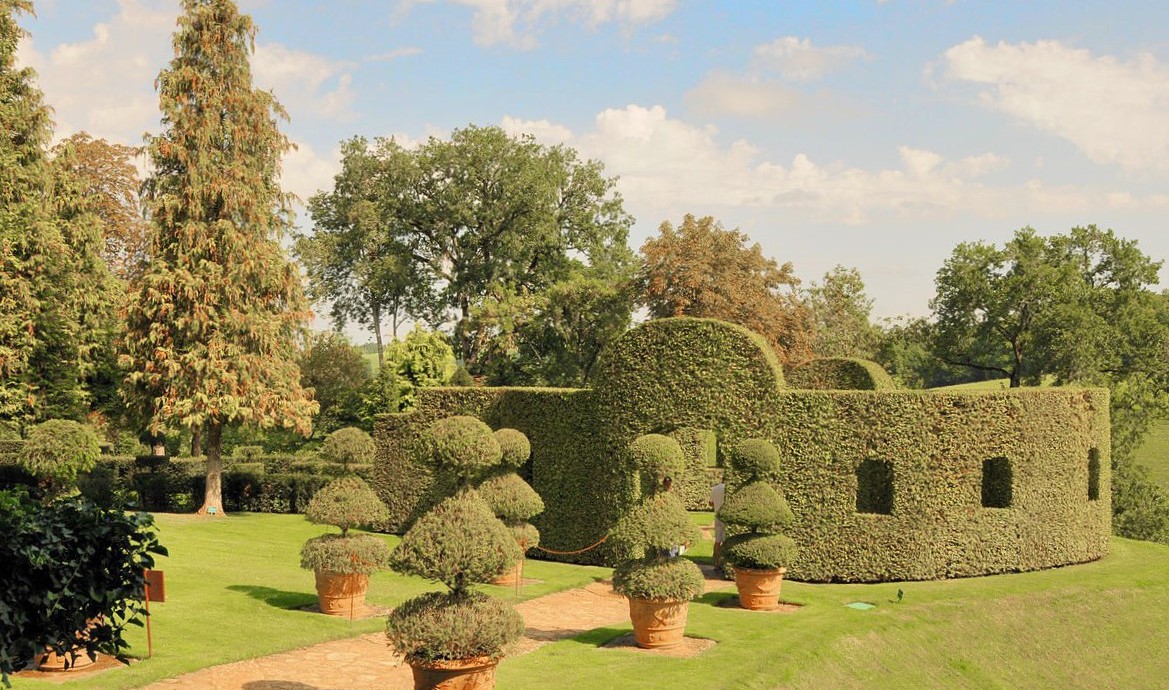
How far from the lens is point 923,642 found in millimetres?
16766

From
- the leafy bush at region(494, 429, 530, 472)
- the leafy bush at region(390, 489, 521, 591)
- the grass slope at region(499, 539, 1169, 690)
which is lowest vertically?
the grass slope at region(499, 539, 1169, 690)

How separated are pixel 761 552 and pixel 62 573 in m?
12.1

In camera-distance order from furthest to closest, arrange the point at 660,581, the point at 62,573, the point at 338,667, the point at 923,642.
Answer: the point at 923,642 → the point at 660,581 → the point at 338,667 → the point at 62,573

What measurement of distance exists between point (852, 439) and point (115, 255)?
1519 inches

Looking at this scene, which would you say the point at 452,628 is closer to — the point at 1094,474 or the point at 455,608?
the point at 455,608

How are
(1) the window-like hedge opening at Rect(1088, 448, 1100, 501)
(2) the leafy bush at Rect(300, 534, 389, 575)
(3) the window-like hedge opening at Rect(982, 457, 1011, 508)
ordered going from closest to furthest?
(2) the leafy bush at Rect(300, 534, 389, 575)
(3) the window-like hedge opening at Rect(982, 457, 1011, 508)
(1) the window-like hedge opening at Rect(1088, 448, 1100, 501)

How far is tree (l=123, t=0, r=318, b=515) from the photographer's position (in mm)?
28609

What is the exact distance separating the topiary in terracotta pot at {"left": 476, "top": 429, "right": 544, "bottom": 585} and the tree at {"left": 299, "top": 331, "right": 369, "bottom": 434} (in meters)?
26.2

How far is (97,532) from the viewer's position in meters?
8.37

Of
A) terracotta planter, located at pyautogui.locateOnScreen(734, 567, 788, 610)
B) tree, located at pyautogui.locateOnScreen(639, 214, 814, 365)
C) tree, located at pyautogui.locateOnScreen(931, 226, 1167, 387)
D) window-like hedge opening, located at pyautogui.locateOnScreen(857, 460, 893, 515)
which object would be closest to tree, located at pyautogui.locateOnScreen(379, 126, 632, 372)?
tree, located at pyautogui.locateOnScreen(639, 214, 814, 365)

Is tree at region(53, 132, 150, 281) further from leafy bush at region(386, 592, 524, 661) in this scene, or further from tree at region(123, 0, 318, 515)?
leafy bush at region(386, 592, 524, 661)

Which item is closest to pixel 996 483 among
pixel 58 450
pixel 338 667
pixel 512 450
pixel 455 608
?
pixel 512 450

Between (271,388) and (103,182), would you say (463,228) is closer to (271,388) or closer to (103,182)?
(103,182)

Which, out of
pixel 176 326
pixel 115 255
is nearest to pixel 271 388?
pixel 176 326
